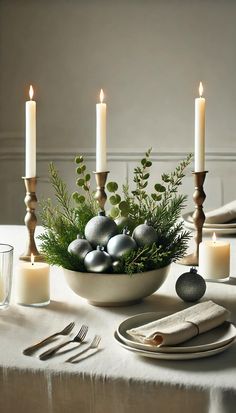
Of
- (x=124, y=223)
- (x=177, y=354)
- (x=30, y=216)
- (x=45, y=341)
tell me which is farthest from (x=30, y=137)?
(x=177, y=354)

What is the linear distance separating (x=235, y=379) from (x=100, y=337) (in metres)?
0.29

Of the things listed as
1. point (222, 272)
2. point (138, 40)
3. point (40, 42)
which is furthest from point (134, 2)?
point (222, 272)

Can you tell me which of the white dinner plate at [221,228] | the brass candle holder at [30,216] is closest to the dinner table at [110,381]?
the brass candle holder at [30,216]

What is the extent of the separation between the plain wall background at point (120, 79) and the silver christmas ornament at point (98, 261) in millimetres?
2824

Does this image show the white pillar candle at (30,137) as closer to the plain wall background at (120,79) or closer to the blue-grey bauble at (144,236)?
the blue-grey bauble at (144,236)

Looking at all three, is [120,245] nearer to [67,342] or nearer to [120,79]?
[67,342]

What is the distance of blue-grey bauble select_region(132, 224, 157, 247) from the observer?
5.25 ft

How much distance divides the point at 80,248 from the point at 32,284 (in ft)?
0.41

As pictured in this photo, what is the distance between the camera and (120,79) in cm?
438

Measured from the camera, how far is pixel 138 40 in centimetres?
434

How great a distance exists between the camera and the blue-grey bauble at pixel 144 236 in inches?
63.1

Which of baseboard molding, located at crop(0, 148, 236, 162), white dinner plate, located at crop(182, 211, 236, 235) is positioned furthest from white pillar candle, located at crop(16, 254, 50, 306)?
baseboard molding, located at crop(0, 148, 236, 162)

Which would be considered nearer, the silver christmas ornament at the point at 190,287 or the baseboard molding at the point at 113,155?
the silver christmas ornament at the point at 190,287

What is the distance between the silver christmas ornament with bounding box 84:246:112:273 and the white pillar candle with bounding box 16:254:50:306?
0.11 m
